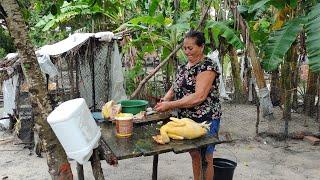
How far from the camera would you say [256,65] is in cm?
711

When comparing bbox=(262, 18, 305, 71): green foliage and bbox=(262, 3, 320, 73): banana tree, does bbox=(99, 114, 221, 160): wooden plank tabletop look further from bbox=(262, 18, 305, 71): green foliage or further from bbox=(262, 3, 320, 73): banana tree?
bbox=(262, 18, 305, 71): green foliage

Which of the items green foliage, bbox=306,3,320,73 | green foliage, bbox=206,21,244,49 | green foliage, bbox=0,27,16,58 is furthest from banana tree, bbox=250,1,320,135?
green foliage, bbox=0,27,16,58

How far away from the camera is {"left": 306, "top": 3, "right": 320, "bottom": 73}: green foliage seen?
3098mm

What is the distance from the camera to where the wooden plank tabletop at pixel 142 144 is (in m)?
2.73

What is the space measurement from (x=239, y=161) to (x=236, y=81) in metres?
4.15

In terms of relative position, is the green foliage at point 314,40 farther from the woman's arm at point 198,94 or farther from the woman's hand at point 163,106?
the woman's hand at point 163,106

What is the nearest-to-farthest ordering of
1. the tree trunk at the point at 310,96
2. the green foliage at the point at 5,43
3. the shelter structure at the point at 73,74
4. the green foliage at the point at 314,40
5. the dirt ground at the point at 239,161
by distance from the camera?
the green foliage at the point at 314,40
the dirt ground at the point at 239,161
the shelter structure at the point at 73,74
the tree trunk at the point at 310,96
the green foliage at the point at 5,43

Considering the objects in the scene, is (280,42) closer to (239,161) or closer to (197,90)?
(197,90)

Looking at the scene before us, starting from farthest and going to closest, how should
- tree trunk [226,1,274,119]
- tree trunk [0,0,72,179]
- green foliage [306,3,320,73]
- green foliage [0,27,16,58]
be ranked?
green foliage [0,27,16,58] < tree trunk [226,1,274,119] < green foliage [306,3,320,73] < tree trunk [0,0,72,179]

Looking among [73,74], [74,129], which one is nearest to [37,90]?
[74,129]

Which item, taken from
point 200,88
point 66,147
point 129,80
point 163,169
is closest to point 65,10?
point 129,80

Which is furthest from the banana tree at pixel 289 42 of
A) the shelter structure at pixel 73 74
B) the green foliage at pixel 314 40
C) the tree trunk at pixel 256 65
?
the shelter structure at pixel 73 74

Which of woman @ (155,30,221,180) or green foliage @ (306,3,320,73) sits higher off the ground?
green foliage @ (306,3,320,73)

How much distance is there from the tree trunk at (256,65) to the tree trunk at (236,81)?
2050mm
